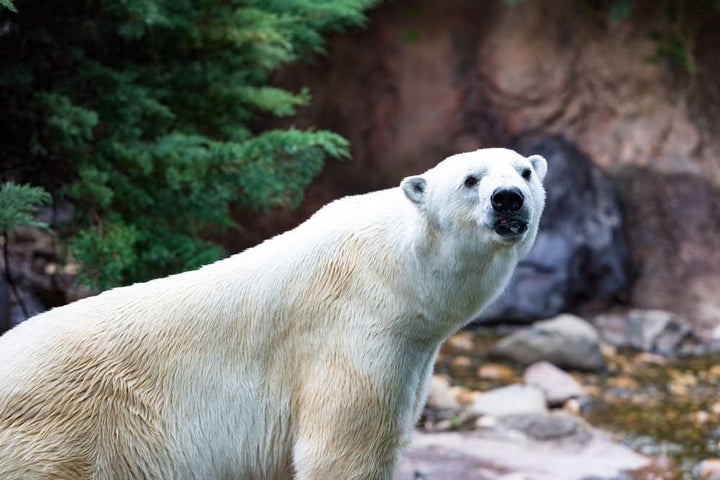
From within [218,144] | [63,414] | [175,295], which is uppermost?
[218,144]

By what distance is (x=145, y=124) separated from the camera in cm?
559

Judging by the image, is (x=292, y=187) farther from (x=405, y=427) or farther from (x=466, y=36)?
(x=466, y=36)

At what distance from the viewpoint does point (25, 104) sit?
191 inches

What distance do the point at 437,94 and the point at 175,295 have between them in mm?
7737

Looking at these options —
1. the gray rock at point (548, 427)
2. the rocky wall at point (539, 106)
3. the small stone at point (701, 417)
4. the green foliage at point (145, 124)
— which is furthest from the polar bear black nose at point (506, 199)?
the rocky wall at point (539, 106)

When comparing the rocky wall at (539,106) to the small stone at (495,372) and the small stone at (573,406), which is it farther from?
the small stone at (573,406)

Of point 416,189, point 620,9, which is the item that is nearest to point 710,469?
point 416,189

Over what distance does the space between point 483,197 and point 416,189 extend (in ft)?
0.81

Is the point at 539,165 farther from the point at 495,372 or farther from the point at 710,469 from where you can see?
the point at 495,372

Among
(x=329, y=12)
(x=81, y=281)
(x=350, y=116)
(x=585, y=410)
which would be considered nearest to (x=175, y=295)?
(x=81, y=281)

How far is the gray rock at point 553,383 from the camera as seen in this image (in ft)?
24.7

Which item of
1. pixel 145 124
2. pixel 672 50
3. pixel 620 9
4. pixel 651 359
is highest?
pixel 620 9

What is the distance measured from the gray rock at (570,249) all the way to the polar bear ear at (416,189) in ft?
21.4

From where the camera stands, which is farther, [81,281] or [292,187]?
[292,187]
